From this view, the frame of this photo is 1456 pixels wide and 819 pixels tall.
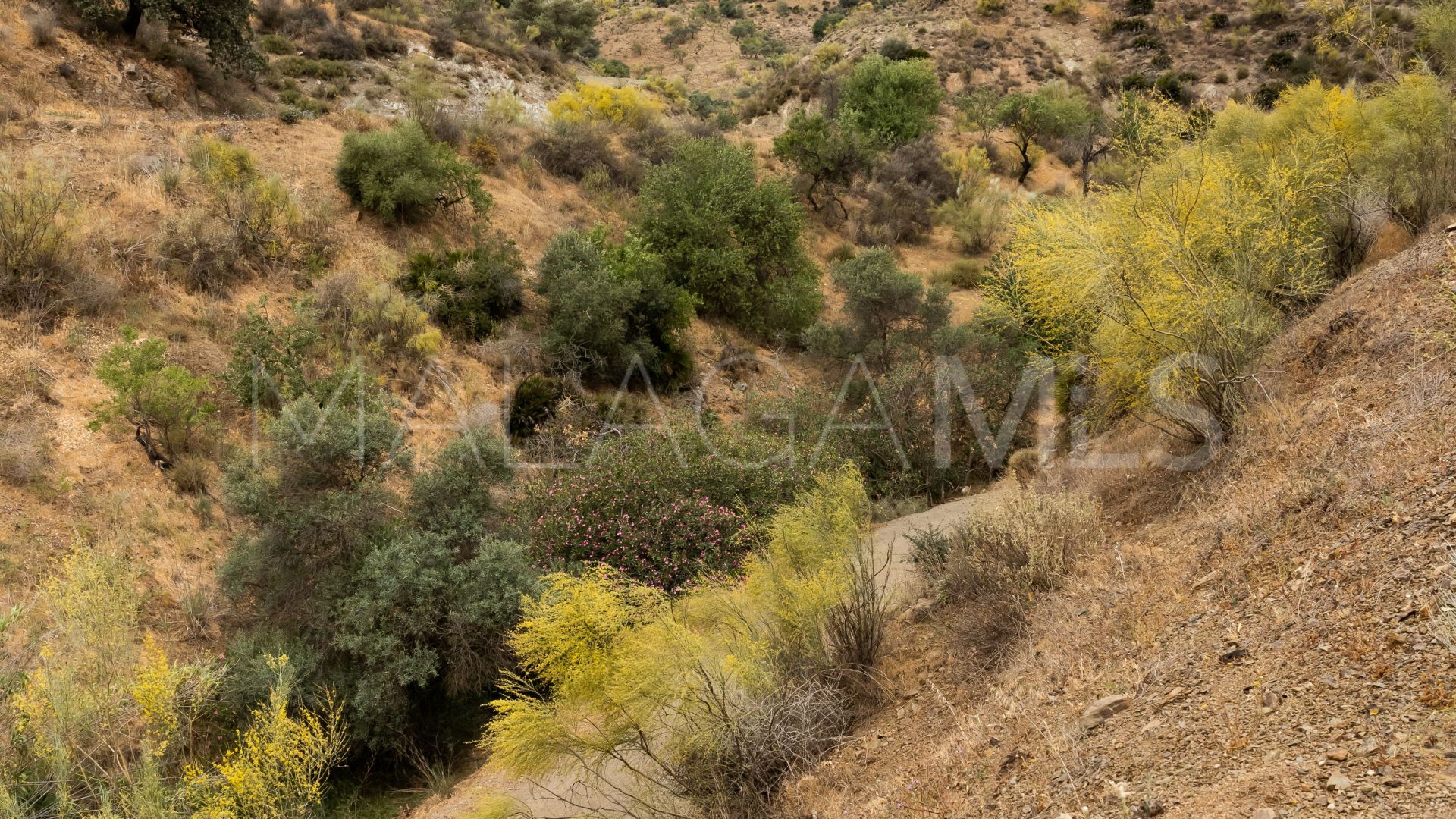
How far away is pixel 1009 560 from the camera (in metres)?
7.19

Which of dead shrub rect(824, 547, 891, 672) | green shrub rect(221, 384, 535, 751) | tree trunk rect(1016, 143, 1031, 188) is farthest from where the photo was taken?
tree trunk rect(1016, 143, 1031, 188)

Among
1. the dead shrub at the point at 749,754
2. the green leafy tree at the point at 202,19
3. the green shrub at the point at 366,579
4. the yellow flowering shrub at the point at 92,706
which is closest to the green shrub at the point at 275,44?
the green leafy tree at the point at 202,19

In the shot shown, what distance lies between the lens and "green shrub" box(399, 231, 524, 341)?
1513 cm

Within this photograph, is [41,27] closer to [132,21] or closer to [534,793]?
[132,21]

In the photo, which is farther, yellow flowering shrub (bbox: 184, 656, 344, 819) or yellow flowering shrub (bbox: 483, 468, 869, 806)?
yellow flowering shrub (bbox: 483, 468, 869, 806)

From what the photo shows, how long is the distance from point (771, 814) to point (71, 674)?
18.8 ft

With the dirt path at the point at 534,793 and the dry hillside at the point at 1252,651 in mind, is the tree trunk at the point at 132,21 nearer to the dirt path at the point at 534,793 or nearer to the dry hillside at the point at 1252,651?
the dirt path at the point at 534,793

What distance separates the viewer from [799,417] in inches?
614

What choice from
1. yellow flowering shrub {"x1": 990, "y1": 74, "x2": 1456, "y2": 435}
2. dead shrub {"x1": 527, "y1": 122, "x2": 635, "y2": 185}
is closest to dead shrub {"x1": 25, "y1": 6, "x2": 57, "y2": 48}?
dead shrub {"x1": 527, "y1": 122, "x2": 635, "y2": 185}

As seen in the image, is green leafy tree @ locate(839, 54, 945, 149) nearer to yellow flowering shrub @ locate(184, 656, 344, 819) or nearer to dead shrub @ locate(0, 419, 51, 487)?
dead shrub @ locate(0, 419, 51, 487)

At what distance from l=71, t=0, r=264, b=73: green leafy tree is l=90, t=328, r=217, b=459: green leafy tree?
32.4ft

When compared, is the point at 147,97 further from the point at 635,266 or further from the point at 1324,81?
the point at 1324,81

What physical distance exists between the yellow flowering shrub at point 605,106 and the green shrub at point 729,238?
5.00 meters

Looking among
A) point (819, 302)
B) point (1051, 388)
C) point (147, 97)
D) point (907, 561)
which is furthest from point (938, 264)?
point (147, 97)
